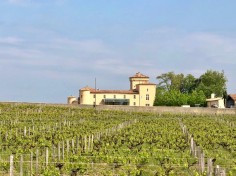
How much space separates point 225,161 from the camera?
62.5 ft

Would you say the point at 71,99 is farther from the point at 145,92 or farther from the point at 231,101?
the point at 231,101

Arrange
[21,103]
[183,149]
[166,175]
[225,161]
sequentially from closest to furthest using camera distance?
[166,175]
[225,161]
[183,149]
[21,103]

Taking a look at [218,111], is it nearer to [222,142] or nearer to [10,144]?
[222,142]

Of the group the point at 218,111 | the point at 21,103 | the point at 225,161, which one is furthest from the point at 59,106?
the point at 225,161

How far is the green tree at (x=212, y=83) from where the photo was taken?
108 metres

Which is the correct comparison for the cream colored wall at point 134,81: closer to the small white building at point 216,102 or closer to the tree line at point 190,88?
the tree line at point 190,88

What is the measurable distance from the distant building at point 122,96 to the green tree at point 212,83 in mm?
11948

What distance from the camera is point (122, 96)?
4048 inches

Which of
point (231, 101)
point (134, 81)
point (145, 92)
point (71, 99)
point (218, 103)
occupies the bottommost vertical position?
point (218, 103)

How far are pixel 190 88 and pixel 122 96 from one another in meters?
21.0

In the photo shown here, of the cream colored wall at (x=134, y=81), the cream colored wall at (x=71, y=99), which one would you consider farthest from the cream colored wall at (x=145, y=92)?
the cream colored wall at (x=71, y=99)

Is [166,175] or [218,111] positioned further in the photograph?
[218,111]

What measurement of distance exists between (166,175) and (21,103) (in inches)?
2038

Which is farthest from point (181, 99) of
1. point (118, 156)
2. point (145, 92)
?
point (118, 156)
